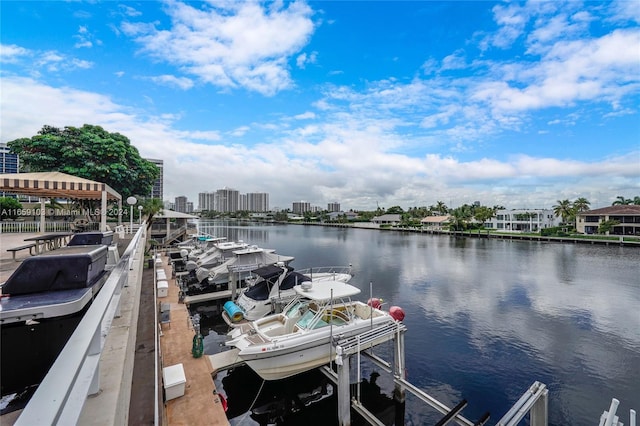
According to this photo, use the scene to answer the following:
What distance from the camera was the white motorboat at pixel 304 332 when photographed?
9367mm

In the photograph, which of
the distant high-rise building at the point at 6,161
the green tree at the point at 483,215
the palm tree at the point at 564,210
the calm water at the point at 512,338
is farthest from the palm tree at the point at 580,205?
the distant high-rise building at the point at 6,161

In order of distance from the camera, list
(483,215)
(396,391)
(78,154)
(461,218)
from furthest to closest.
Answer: (461,218), (483,215), (78,154), (396,391)

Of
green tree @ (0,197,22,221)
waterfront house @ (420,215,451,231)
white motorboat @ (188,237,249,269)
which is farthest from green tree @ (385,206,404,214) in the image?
green tree @ (0,197,22,221)

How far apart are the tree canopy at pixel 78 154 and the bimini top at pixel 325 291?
748 inches

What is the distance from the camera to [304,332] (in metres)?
9.87

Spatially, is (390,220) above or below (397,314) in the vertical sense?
above

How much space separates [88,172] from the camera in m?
20.8

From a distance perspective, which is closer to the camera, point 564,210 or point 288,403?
point 288,403

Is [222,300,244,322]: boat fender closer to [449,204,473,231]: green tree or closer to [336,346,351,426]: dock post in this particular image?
[336,346,351,426]: dock post

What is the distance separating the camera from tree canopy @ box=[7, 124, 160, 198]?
67.1 feet

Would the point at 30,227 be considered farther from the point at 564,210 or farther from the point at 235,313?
the point at 564,210

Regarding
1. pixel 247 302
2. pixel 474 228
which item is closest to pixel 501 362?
pixel 247 302

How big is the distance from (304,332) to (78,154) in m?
21.1

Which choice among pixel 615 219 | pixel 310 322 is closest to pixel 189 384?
pixel 310 322
